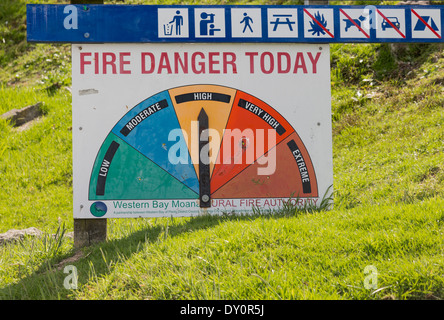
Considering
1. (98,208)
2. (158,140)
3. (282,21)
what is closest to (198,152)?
(158,140)

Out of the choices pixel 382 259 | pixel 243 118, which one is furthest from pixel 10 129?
pixel 382 259

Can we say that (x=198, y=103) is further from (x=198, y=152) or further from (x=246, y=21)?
(x=246, y=21)

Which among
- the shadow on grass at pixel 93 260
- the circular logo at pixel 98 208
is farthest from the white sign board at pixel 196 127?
the shadow on grass at pixel 93 260

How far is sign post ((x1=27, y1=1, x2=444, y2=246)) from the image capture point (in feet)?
14.8

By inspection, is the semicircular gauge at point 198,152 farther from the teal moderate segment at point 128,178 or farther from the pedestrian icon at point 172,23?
the pedestrian icon at point 172,23

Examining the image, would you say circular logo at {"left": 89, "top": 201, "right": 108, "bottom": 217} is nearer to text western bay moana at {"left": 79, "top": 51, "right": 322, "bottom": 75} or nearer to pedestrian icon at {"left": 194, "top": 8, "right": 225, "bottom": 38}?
text western bay moana at {"left": 79, "top": 51, "right": 322, "bottom": 75}

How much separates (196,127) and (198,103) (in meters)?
0.22

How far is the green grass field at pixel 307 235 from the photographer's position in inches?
122

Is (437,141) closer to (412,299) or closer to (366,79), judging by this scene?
(366,79)

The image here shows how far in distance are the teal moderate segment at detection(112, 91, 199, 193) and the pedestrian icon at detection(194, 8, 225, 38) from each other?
32.9 inches

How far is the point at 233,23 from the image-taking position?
4.61 metres

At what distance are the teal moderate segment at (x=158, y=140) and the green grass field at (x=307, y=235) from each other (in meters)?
0.45

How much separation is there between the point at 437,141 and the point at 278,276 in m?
3.90

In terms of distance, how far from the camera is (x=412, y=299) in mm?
2898
